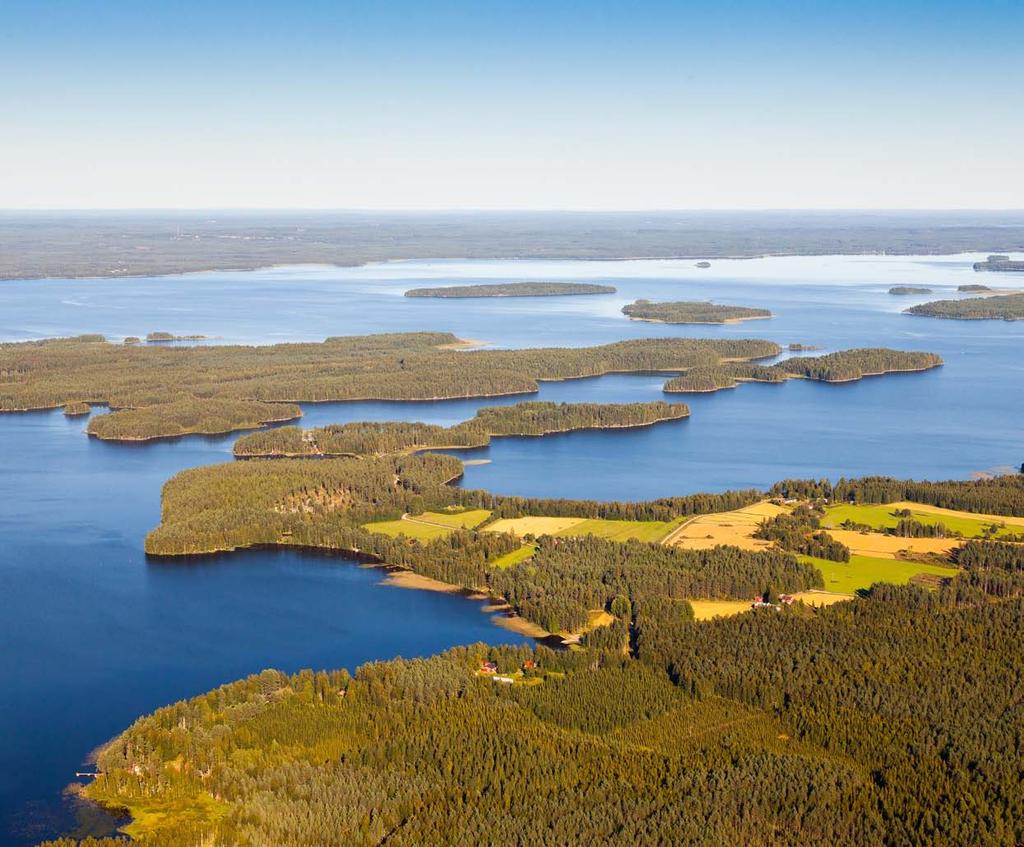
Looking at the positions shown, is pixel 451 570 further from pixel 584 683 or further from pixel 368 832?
pixel 368 832

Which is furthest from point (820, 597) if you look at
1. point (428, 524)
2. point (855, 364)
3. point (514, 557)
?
point (855, 364)

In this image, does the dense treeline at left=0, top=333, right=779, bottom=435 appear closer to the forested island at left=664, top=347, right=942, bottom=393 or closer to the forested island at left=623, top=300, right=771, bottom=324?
the forested island at left=664, top=347, right=942, bottom=393

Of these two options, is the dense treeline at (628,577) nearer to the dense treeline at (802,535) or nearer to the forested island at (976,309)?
the dense treeline at (802,535)

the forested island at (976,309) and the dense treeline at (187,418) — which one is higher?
the forested island at (976,309)

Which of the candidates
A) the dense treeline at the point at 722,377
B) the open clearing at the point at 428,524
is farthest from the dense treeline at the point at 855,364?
the open clearing at the point at 428,524

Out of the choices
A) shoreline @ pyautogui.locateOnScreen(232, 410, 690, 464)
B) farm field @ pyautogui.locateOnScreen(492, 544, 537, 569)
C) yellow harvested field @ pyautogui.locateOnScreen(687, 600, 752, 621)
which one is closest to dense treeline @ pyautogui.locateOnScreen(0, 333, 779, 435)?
shoreline @ pyautogui.locateOnScreen(232, 410, 690, 464)

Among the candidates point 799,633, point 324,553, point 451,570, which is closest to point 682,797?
point 799,633
